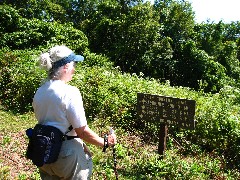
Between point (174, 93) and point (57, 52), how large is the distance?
7.25 meters

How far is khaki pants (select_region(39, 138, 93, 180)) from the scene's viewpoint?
8.68ft

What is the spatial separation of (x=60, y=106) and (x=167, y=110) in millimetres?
3714

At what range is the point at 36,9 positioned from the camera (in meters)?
23.8

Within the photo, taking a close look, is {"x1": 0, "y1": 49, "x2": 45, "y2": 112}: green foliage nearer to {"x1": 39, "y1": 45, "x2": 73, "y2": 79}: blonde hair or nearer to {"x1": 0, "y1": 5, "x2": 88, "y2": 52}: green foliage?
{"x1": 0, "y1": 5, "x2": 88, "y2": 52}: green foliage

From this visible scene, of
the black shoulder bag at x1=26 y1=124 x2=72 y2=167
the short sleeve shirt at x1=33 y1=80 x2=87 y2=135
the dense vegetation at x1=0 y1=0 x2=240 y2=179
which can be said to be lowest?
the dense vegetation at x1=0 y1=0 x2=240 y2=179

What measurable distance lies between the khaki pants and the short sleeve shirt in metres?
0.16

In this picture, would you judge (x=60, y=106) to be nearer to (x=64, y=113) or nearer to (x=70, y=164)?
(x=64, y=113)

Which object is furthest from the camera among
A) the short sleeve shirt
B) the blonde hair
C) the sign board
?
the sign board

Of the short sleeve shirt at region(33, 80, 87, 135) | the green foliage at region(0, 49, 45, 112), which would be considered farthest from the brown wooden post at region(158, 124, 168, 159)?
the green foliage at region(0, 49, 45, 112)

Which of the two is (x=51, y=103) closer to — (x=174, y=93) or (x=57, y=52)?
(x=57, y=52)

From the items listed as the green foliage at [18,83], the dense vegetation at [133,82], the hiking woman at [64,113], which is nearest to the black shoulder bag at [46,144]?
the hiking woman at [64,113]

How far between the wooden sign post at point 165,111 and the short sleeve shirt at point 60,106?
3.52 m

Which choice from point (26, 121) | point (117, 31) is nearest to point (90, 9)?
point (117, 31)

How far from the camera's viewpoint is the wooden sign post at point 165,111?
229 inches
